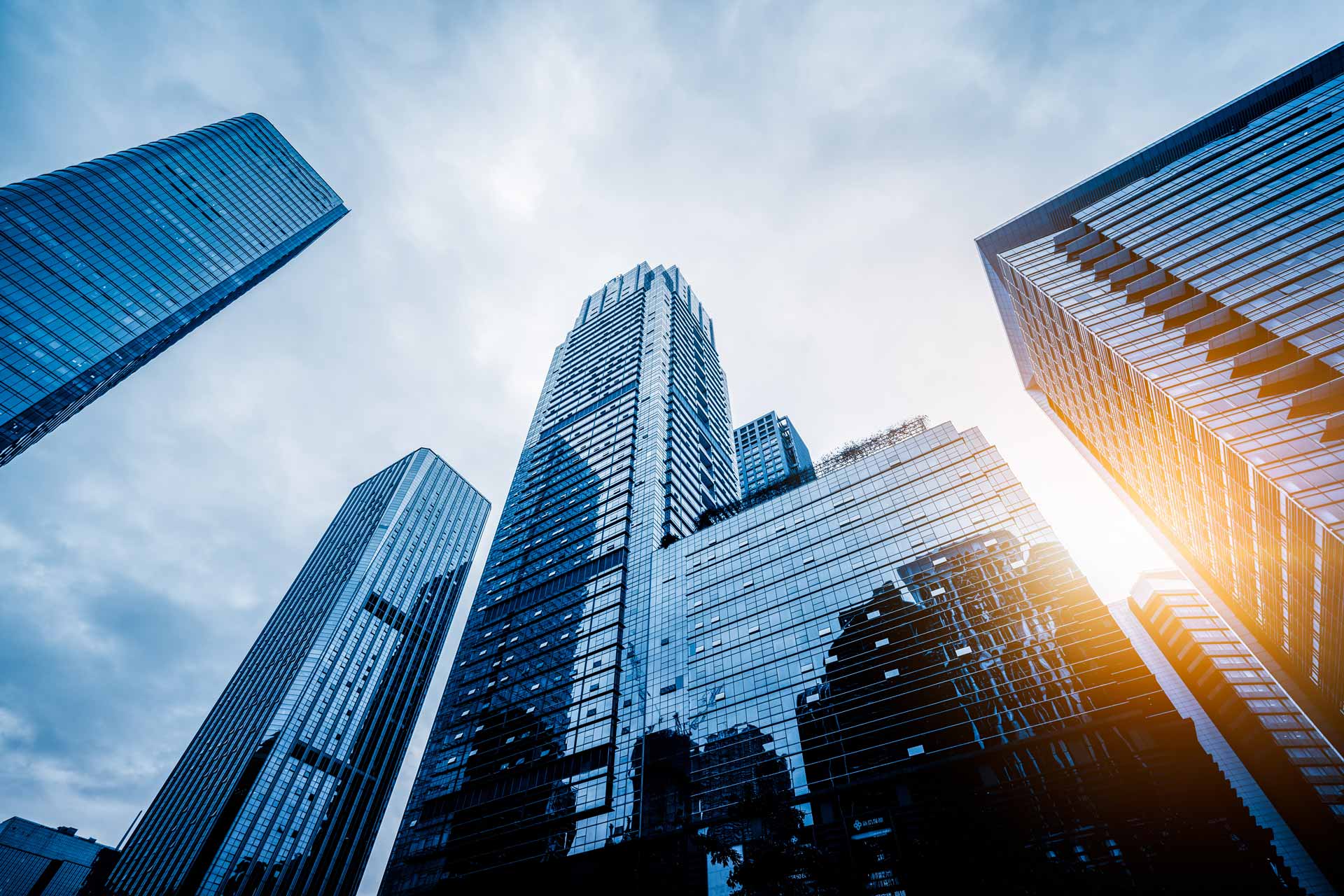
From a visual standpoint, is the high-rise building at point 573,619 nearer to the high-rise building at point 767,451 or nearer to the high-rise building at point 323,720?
the high-rise building at point 767,451

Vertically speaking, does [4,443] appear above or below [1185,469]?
above

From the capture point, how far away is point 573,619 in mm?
82000

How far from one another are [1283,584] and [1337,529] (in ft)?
47.9

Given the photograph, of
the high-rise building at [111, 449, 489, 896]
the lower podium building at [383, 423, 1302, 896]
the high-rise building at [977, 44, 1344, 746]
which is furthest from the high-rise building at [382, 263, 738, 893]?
the high-rise building at [111, 449, 489, 896]

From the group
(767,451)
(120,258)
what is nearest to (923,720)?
(767,451)

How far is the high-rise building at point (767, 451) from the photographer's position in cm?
15500

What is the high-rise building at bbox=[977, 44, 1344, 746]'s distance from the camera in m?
40.2

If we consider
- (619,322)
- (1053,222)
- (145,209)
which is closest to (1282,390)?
(1053,222)

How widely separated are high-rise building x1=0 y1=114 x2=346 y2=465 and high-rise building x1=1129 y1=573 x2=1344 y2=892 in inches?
5354

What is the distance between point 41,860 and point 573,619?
681 ft

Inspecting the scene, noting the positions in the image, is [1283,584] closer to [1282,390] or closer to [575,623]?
[1282,390]

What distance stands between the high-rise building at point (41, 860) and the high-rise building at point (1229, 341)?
233678 mm

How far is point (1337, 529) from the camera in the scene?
113ft

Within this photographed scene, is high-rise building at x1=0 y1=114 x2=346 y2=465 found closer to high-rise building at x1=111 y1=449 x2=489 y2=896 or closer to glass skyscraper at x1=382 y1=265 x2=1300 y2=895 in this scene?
glass skyscraper at x1=382 y1=265 x2=1300 y2=895
